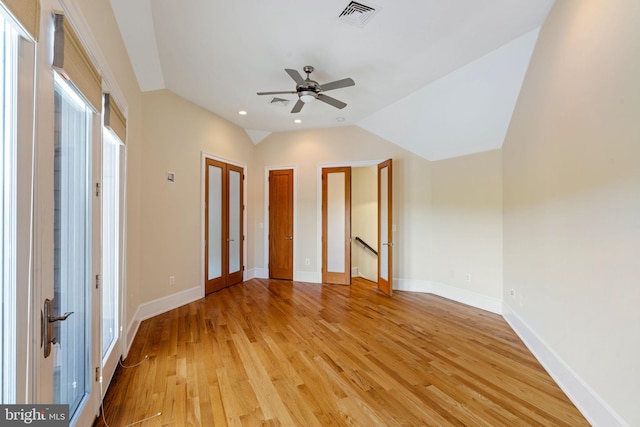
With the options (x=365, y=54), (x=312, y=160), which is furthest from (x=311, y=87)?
(x=312, y=160)

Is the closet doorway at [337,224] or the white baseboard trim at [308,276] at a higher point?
the closet doorway at [337,224]

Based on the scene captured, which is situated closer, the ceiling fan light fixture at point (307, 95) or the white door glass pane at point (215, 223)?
the ceiling fan light fixture at point (307, 95)

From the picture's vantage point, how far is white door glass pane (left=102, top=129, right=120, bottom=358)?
237cm

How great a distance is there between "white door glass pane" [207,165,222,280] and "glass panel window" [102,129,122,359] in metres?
2.16

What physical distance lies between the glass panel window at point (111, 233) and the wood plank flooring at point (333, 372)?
0.52 m

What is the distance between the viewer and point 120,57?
242 cm

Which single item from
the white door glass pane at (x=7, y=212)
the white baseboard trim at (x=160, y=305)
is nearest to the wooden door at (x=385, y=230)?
the white baseboard trim at (x=160, y=305)

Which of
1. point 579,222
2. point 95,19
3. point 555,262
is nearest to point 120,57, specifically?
point 95,19

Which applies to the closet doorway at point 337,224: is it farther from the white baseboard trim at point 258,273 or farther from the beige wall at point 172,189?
the beige wall at point 172,189

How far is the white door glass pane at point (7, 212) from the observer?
0.92 metres

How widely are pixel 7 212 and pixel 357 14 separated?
105 inches

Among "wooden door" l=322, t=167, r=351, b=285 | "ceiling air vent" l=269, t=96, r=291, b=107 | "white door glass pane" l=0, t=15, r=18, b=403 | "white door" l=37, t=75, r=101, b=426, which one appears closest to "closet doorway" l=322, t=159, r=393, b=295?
"wooden door" l=322, t=167, r=351, b=285

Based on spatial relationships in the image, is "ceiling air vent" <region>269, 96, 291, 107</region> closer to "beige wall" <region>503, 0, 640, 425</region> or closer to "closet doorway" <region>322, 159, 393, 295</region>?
"closet doorway" <region>322, 159, 393, 295</region>

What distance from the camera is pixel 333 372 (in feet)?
7.80
